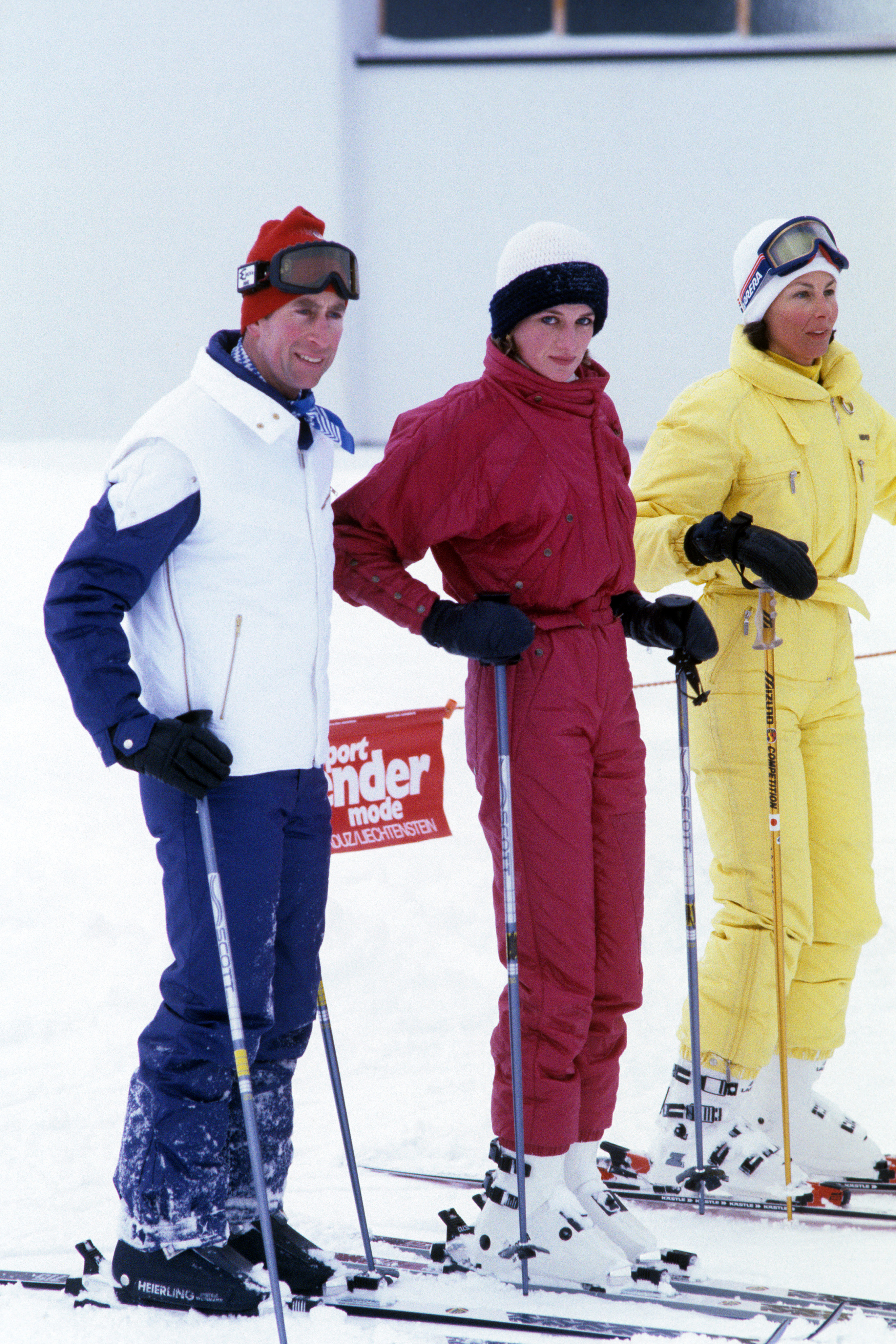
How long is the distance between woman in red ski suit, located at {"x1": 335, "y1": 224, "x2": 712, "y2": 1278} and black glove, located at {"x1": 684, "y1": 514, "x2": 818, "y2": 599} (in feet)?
0.64

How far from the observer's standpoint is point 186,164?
673cm

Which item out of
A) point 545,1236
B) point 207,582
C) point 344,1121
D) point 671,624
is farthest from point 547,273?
point 545,1236

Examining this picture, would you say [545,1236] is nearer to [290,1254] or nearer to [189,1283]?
[290,1254]

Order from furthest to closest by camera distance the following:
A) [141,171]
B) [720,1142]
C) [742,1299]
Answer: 1. [141,171]
2. [720,1142]
3. [742,1299]

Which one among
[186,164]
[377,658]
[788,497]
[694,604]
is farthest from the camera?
[186,164]

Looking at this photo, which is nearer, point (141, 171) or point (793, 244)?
point (793, 244)

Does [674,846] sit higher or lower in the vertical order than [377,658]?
lower

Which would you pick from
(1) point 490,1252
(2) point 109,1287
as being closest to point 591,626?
(1) point 490,1252

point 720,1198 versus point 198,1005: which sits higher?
point 198,1005

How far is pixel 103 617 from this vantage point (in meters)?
1.94

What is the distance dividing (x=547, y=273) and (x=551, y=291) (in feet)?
0.11

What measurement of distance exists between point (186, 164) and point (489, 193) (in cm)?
163

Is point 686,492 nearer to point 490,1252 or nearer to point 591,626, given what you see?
point 591,626

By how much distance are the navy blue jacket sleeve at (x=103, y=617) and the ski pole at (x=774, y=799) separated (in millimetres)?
1255
